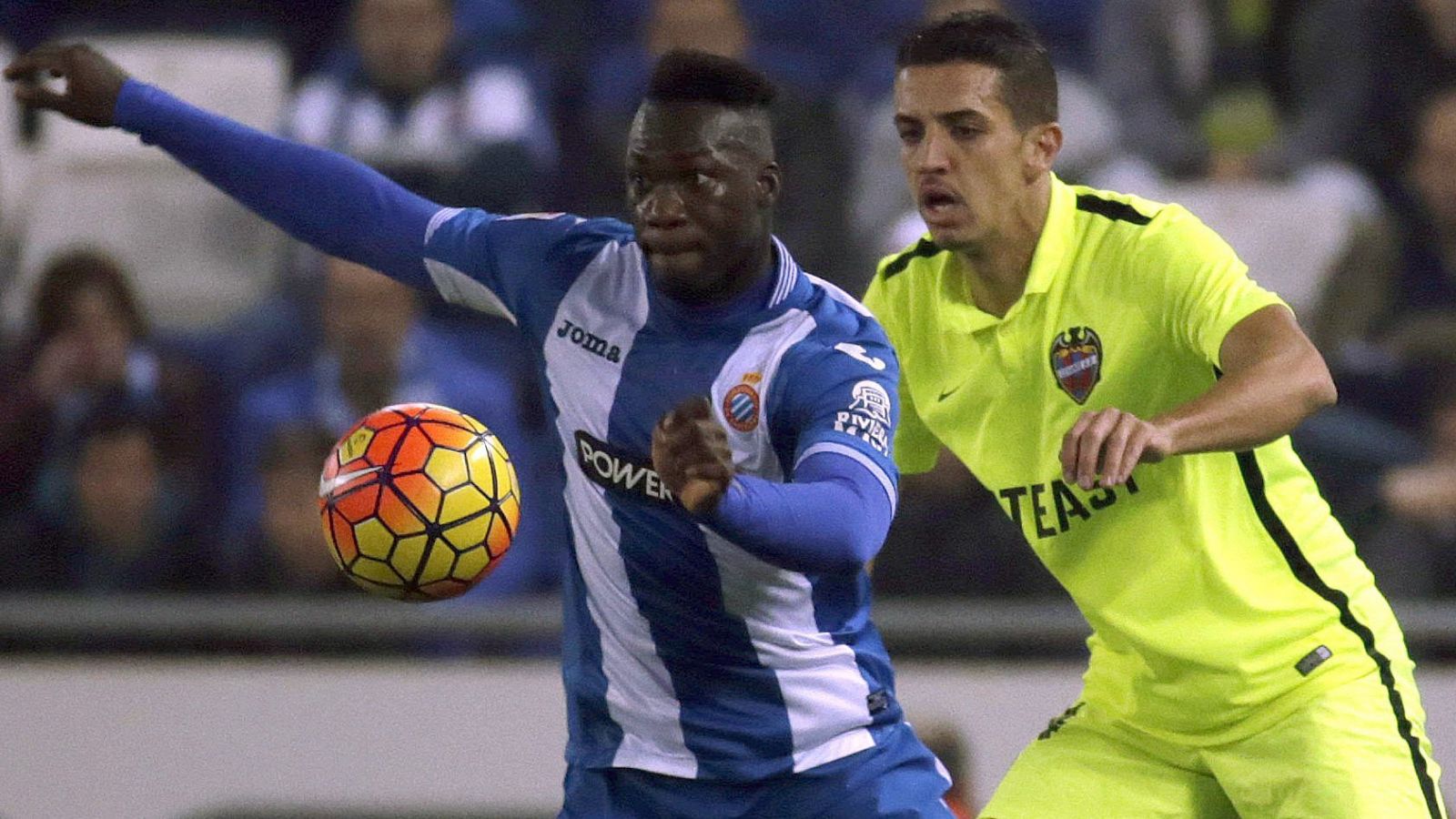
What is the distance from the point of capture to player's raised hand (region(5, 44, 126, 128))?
11.7ft

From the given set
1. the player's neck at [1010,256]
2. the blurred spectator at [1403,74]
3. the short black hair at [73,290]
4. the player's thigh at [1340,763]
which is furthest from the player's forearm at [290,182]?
the blurred spectator at [1403,74]

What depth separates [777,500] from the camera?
112 inches

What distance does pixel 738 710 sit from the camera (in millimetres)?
3434

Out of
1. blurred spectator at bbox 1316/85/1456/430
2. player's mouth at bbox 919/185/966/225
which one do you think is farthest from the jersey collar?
blurred spectator at bbox 1316/85/1456/430

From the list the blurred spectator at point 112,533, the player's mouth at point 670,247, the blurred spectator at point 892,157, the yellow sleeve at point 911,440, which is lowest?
the blurred spectator at point 112,533

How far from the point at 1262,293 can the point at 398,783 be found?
3.30 m

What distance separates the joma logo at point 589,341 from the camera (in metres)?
3.46

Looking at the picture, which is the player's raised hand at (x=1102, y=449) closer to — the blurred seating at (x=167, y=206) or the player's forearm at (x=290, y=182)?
the player's forearm at (x=290, y=182)

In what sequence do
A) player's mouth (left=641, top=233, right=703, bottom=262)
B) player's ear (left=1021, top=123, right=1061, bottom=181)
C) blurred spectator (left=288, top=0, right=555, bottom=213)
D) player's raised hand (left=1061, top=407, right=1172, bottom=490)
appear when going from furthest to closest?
blurred spectator (left=288, top=0, right=555, bottom=213), player's ear (left=1021, top=123, right=1061, bottom=181), player's mouth (left=641, top=233, right=703, bottom=262), player's raised hand (left=1061, top=407, right=1172, bottom=490)

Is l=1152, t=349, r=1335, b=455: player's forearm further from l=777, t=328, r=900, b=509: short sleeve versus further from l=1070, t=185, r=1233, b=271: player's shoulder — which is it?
l=777, t=328, r=900, b=509: short sleeve

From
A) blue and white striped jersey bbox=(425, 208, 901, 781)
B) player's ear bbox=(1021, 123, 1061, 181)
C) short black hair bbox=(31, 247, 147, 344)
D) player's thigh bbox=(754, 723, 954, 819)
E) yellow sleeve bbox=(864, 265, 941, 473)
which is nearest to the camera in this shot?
→ blue and white striped jersey bbox=(425, 208, 901, 781)

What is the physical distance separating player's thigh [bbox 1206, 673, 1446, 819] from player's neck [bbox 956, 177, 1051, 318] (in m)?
0.93

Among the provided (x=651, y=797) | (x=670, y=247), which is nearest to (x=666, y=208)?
(x=670, y=247)

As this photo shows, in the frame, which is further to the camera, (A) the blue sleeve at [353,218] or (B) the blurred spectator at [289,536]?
(B) the blurred spectator at [289,536]
